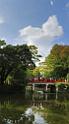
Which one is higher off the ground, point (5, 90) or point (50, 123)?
point (5, 90)

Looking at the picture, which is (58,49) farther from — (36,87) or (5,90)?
(5,90)

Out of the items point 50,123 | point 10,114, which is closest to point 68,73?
point 10,114

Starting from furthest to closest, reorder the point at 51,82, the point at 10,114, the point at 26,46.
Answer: the point at 51,82 < the point at 26,46 < the point at 10,114

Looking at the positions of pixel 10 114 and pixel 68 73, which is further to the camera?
pixel 68 73

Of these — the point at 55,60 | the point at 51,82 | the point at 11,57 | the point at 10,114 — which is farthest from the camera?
the point at 55,60

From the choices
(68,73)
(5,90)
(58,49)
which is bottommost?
(5,90)

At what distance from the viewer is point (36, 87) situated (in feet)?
293

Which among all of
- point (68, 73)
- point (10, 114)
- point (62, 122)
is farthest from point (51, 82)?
point (62, 122)

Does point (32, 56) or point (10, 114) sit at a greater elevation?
point (32, 56)

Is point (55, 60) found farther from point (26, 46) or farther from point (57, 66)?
point (26, 46)

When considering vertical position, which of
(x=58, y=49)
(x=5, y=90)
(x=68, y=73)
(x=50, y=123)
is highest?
(x=58, y=49)

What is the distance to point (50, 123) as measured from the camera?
2720cm

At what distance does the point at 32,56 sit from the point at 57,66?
10024 millimetres

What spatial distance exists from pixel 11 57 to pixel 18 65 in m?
2.79
